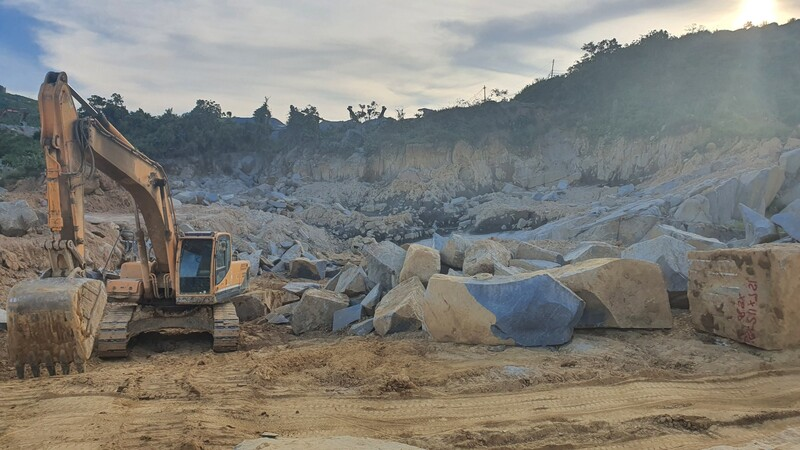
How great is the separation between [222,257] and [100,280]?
5.42ft

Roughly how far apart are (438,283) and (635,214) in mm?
9940

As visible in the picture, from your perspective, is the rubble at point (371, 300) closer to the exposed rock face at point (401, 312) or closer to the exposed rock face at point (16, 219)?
the exposed rock face at point (401, 312)

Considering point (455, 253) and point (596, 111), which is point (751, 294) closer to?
point (455, 253)

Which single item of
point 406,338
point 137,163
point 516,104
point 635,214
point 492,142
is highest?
point 516,104

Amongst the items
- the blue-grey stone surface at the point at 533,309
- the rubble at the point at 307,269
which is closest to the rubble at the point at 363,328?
the blue-grey stone surface at the point at 533,309

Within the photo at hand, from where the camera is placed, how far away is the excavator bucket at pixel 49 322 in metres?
5.35

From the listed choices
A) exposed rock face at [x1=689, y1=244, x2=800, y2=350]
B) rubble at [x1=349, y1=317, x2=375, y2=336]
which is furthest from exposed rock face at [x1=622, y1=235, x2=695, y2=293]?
rubble at [x1=349, y1=317, x2=375, y2=336]

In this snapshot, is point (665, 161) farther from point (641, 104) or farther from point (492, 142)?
A: point (492, 142)

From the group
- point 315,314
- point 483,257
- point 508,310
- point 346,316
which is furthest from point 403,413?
point 315,314

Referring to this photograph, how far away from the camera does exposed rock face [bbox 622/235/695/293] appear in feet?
25.1

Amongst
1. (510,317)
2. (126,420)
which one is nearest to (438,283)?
(510,317)

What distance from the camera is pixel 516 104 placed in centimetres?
4341

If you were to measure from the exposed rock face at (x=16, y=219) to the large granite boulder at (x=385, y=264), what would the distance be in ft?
27.5

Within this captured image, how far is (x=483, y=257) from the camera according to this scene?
356 inches
